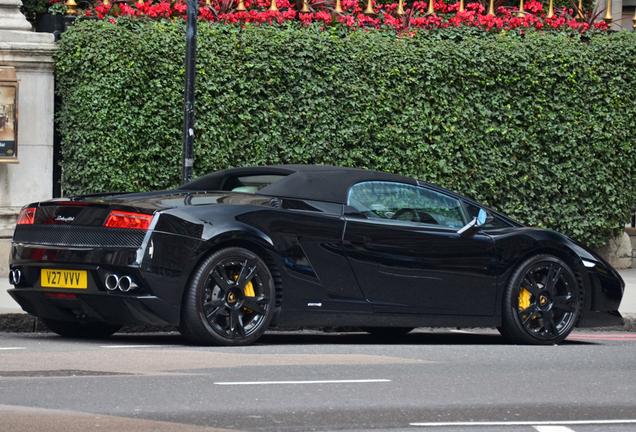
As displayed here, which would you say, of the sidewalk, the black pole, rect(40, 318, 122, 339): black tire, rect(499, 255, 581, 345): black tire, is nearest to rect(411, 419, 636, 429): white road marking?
rect(499, 255, 581, 345): black tire

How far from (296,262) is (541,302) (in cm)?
219

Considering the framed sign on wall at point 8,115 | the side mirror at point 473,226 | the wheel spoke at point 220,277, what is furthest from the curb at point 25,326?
the framed sign on wall at point 8,115

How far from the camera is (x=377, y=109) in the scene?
557 inches

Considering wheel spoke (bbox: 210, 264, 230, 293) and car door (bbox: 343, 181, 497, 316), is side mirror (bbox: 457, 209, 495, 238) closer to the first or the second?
car door (bbox: 343, 181, 497, 316)

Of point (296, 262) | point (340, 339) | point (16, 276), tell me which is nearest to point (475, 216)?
point (340, 339)

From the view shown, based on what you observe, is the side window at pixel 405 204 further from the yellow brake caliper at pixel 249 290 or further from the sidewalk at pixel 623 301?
the sidewalk at pixel 623 301

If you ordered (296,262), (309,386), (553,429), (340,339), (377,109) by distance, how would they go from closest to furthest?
(553,429), (309,386), (296,262), (340,339), (377,109)

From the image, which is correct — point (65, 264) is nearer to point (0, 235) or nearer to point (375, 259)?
point (375, 259)

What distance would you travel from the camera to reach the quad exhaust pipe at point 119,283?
7.21m

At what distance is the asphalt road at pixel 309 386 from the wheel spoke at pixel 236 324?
14 centimetres

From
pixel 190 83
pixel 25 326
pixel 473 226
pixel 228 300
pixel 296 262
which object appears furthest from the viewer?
pixel 190 83

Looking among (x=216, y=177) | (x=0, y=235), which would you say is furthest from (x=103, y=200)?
(x=0, y=235)

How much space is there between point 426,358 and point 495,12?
9.77 meters

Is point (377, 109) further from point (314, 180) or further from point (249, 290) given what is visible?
point (249, 290)
